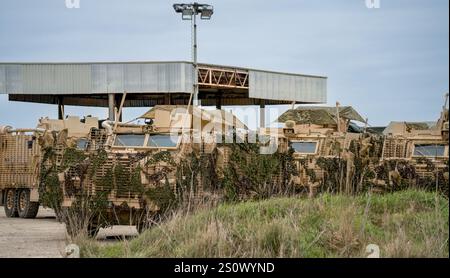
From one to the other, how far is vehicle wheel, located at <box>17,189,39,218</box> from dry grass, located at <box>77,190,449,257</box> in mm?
11292

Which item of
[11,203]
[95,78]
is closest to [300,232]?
[11,203]

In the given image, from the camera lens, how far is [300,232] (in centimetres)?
897

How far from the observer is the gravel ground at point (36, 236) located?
39.3ft

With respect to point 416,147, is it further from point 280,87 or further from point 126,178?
point 280,87

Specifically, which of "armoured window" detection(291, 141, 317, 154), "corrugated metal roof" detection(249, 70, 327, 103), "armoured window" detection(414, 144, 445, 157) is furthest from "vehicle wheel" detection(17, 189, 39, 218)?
"armoured window" detection(414, 144, 445, 157)

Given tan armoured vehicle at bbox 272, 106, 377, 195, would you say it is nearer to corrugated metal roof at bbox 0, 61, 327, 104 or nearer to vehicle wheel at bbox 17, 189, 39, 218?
corrugated metal roof at bbox 0, 61, 327, 104

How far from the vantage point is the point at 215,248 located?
852 centimetres

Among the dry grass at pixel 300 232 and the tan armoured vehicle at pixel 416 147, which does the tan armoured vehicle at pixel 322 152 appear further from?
the dry grass at pixel 300 232

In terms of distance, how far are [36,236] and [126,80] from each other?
12.7 meters

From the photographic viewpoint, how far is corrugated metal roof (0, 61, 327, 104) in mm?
25578

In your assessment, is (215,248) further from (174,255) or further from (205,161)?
(205,161)

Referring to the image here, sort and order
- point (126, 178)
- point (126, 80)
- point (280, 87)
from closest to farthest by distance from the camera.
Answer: point (126, 178), point (126, 80), point (280, 87)
